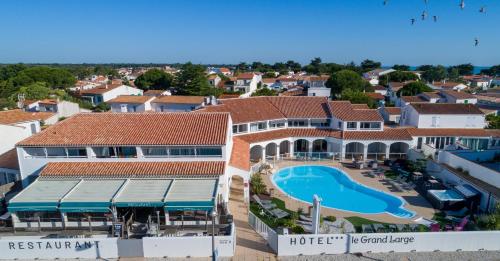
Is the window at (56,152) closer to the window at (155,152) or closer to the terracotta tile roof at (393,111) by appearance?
the window at (155,152)

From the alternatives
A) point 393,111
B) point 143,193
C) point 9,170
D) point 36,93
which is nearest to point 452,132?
point 393,111

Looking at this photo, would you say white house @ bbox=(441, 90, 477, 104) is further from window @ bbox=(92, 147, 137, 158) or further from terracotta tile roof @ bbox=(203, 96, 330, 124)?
window @ bbox=(92, 147, 137, 158)

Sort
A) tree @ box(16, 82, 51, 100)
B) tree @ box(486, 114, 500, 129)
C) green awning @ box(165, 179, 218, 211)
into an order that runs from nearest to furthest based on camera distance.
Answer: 1. green awning @ box(165, 179, 218, 211)
2. tree @ box(486, 114, 500, 129)
3. tree @ box(16, 82, 51, 100)

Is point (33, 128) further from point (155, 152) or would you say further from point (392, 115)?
point (392, 115)

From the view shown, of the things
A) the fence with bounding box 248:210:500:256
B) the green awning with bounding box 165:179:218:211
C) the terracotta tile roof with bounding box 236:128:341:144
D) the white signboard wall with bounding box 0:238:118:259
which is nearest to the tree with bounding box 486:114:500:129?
the terracotta tile roof with bounding box 236:128:341:144

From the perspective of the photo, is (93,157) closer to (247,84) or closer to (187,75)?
(187,75)

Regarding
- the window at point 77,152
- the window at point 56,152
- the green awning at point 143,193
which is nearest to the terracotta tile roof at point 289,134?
the green awning at point 143,193

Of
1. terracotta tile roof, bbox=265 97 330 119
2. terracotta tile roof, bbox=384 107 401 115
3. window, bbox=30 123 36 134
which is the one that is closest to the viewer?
window, bbox=30 123 36 134

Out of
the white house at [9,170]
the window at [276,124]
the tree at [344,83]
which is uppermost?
the tree at [344,83]
